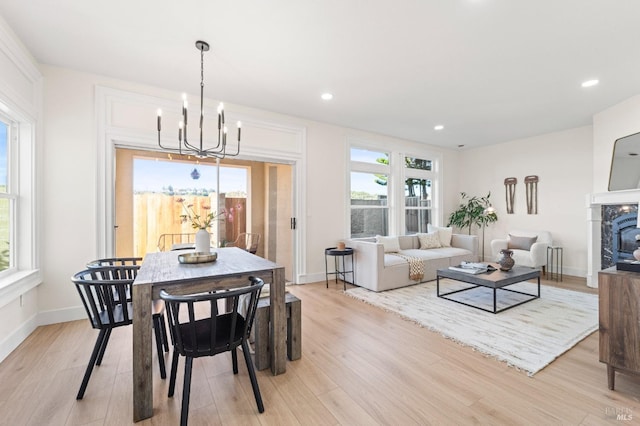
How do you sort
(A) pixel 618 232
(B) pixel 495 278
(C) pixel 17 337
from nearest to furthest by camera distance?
1. (C) pixel 17 337
2. (B) pixel 495 278
3. (A) pixel 618 232

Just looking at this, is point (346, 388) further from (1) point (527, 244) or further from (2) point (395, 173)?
(1) point (527, 244)

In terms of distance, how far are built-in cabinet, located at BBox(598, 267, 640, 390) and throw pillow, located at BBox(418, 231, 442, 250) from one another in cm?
352

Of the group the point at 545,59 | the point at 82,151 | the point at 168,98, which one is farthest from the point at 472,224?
the point at 82,151

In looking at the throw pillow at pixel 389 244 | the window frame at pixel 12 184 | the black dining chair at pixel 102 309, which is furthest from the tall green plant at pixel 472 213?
the window frame at pixel 12 184

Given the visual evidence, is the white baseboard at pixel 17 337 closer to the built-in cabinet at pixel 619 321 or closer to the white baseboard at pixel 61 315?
the white baseboard at pixel 61 315

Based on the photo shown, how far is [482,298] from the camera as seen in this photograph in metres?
3.71

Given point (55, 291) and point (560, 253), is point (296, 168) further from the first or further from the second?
point (560, 253)

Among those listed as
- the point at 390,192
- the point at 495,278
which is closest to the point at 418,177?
the point at 390,192

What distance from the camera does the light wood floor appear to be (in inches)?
64.1

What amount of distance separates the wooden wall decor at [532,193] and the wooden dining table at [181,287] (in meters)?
5.85

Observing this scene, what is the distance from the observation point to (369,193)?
18.3 ft

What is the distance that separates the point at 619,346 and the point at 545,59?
2.59 meters

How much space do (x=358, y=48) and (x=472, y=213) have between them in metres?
5.13

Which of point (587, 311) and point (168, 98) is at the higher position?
point (168, 98)
